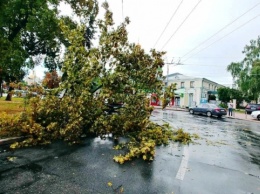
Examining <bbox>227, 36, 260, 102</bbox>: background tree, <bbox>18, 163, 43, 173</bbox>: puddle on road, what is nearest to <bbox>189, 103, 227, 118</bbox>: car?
<bbox>227, 36, 260, 102</bbox>: background tree

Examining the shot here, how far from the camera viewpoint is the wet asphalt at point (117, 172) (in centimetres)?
390

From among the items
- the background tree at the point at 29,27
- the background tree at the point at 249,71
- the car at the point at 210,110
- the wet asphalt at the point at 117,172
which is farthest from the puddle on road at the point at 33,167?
the background tree at the point at 249,71

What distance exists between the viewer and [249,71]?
3916 cm

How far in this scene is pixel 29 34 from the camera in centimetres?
1839

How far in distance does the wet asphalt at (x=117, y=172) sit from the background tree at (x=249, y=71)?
111ft

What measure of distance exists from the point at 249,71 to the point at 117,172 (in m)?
42.3

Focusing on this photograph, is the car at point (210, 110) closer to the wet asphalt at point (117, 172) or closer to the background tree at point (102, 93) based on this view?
the background tree at point (102, 93)

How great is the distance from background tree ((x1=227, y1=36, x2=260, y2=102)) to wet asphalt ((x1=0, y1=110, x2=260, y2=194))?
111 ft

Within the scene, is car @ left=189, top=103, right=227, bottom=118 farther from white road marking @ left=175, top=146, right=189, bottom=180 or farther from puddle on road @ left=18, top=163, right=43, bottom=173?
puddle on road @ left=18, top=163, right=43, bottom=173

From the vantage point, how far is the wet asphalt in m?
3.90

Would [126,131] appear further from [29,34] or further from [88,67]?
[29,34]

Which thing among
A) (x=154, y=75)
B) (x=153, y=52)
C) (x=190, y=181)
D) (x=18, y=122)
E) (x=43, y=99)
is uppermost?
(x=153, y=52)

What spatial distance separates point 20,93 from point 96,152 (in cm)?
421

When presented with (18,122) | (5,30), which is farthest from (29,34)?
(18,122)
